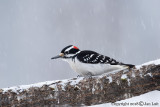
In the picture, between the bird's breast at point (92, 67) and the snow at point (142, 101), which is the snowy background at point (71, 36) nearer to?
the bird's breast at point (92, 67)

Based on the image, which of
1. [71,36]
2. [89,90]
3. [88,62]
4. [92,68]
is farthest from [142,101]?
[71,36]

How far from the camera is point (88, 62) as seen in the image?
474cm

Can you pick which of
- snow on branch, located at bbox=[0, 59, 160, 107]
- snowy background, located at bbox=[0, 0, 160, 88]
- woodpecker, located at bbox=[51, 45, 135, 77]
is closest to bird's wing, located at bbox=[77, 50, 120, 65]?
woodpecker, located at bbox=[51, 45, 135, 77]

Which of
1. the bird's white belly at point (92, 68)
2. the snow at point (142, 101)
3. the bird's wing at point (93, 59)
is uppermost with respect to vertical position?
the bird's wing at point (93, 59)

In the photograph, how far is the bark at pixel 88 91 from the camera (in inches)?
134

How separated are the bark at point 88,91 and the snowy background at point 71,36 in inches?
306

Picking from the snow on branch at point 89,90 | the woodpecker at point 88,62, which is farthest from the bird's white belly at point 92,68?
the snow on branch at point 89,90

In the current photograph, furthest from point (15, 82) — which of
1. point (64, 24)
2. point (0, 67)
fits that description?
point (64, 24)

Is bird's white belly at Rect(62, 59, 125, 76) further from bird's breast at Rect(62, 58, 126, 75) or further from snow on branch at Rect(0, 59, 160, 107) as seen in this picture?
snow on branch at Rect(0, 59, 160, 107)

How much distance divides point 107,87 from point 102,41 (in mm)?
8815

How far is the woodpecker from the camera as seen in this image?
15.1 feet

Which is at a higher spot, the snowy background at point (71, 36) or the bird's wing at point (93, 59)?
the snowy background at point (71, 36)

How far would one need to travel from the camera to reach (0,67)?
13141mm

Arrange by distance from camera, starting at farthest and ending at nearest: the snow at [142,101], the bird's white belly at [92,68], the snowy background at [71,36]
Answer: the snowy background at [71,36]
the bird's white belly at [92,68]
the snow at [142,101]
